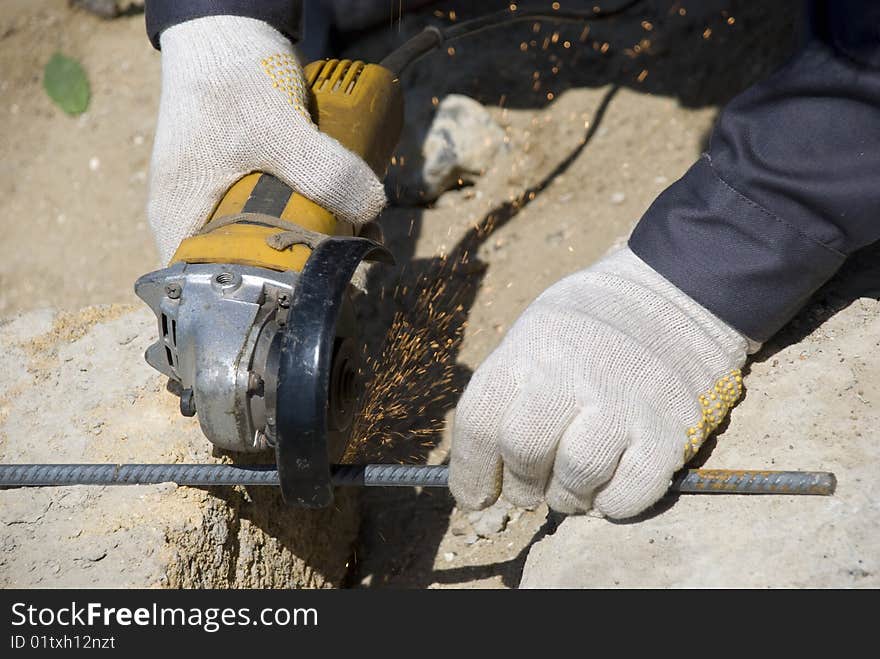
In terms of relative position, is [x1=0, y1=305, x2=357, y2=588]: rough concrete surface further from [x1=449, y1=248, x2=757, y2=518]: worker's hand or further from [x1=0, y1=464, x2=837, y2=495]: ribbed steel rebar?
[x1=449, y1=248, x2=757, y2=518]: worker's hand

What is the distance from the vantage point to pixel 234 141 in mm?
1736

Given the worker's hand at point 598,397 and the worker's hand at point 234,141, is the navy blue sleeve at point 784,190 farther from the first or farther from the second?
the worker's hand at point 234,141

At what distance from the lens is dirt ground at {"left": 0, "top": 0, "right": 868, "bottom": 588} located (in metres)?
2.53

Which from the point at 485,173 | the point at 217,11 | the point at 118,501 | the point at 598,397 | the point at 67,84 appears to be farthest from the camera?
the point at 67,84

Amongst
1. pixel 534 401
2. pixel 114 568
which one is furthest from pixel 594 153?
pixel 114 568

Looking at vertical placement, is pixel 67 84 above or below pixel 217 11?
below

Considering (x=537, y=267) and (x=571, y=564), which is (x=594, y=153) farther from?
(x=571, y=564)

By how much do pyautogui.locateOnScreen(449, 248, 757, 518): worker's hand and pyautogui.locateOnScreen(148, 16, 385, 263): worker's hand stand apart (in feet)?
1.56

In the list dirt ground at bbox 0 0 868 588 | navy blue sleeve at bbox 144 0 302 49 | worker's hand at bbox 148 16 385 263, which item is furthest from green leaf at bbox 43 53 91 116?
worker's hand at bbox 148 16 385 263

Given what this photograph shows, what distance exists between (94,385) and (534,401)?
3.27 ft

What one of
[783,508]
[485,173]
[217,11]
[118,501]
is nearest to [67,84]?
[485,173]

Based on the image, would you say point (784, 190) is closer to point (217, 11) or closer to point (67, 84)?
point (217, 11)

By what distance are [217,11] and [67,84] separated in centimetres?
191

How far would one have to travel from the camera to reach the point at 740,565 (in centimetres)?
137
